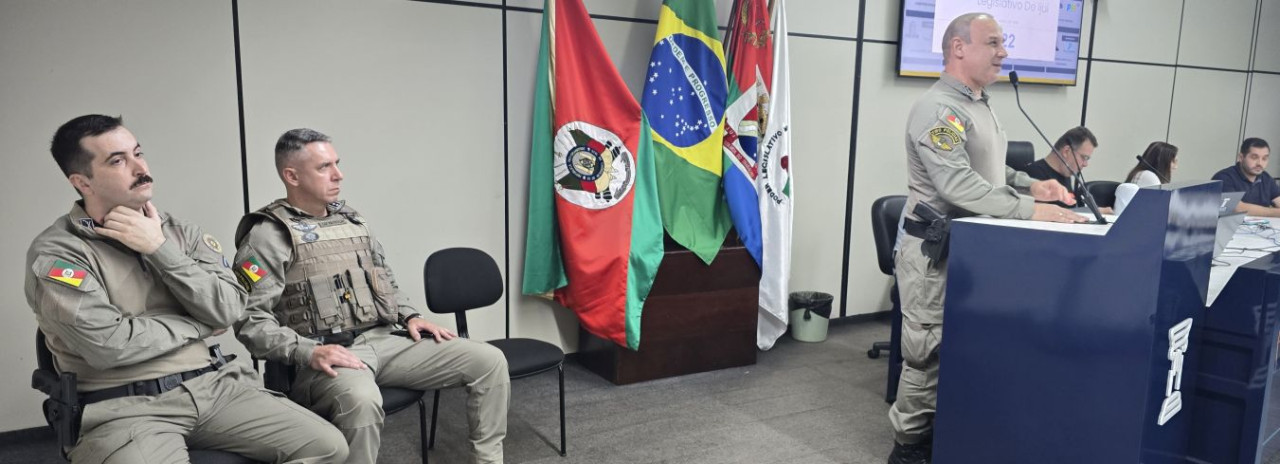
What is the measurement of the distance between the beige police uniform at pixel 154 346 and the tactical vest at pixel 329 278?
24 cm

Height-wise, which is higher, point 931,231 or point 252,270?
point 931,231

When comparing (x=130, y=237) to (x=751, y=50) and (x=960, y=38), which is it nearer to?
(x=960, y=38)

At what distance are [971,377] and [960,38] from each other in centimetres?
105

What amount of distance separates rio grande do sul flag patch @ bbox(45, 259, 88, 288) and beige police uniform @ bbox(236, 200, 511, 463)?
46 cm

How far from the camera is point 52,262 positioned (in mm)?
1677

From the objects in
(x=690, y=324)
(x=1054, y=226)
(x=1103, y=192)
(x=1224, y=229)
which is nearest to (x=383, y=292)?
(x=690, y=324)

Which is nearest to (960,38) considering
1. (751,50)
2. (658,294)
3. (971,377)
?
(971,377)

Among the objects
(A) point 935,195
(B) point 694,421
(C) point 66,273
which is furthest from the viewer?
(B) point 694,421

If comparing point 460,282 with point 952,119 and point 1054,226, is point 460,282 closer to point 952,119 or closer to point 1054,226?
point 952,119

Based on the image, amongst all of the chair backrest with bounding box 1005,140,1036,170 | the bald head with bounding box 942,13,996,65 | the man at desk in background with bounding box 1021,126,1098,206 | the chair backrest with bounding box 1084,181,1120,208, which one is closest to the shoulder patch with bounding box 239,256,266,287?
the bald head with bounding box 942,13,996,65

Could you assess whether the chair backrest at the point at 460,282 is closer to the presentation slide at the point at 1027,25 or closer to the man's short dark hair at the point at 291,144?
the man's short dark hair at the point at 291,144

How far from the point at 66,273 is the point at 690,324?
2.42 meters

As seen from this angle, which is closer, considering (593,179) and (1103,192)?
(593,179)

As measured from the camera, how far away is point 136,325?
1.75 m
